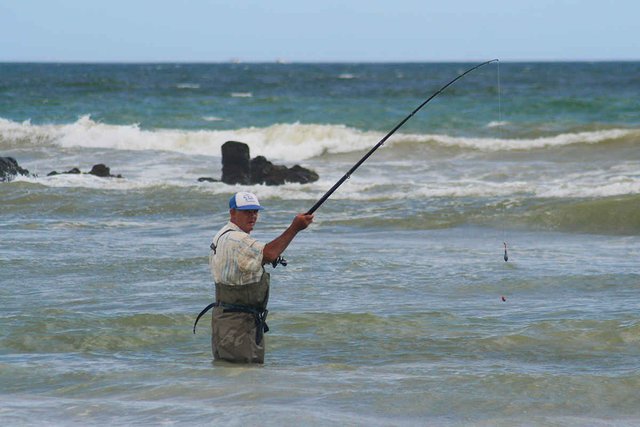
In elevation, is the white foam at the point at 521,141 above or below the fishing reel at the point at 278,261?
above

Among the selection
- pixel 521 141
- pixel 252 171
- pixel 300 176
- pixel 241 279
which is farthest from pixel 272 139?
pixel 241 279

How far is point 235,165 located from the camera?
2091cm

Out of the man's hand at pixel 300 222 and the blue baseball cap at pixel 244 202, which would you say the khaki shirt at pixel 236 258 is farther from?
the man's hand at pixel 300 222

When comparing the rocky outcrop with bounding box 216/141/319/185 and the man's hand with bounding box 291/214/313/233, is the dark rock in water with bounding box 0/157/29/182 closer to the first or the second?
the rocky outcrop with bounding box 216/141/319/185

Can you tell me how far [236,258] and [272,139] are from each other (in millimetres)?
26564

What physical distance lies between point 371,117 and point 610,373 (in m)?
32.1

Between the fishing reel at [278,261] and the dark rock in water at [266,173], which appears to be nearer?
the fishing reel at [278,261]

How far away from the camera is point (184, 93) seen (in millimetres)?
56938

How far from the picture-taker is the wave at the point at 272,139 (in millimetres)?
29781

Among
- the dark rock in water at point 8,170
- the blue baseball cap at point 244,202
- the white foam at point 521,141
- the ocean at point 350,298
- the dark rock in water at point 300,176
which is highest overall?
the white foam at point 521,141

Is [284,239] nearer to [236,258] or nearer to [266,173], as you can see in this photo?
[236,258]

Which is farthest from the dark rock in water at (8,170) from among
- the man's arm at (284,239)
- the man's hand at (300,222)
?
the man's hand at (300,222)

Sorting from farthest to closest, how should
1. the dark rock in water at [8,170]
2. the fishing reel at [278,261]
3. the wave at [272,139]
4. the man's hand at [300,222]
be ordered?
the wave at [272,139], the dark rock in water at [8,170], the fishing reel at [278,261], the man's hand at [300,222]

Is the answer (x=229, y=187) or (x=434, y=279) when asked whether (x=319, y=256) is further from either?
(x=229, y=187)
